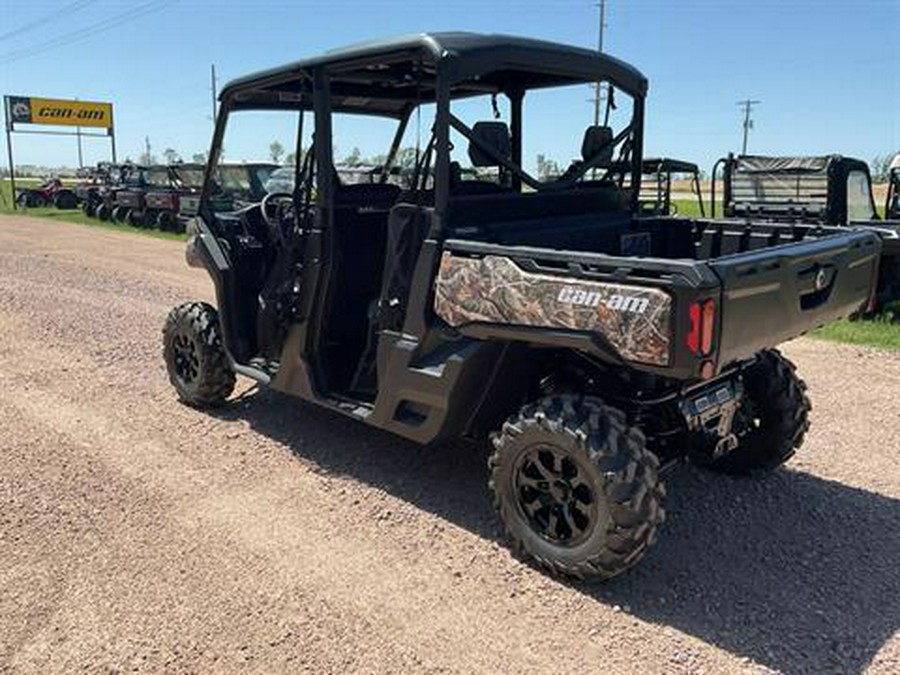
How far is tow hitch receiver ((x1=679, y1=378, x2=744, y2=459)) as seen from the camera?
3639mm

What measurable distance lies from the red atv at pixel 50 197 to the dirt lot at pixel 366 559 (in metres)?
29.9

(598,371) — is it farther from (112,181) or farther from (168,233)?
(112,181)

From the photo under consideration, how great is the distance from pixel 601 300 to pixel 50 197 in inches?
1373

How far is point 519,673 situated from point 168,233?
66.1 feet

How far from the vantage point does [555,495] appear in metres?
3.45

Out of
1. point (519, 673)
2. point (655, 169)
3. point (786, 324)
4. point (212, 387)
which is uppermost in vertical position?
point (655, 169)

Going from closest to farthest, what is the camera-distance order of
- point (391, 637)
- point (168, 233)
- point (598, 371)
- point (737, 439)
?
1. point (391, 637)
2. point (598, 371)
3. point (737, 439)
4. point (168, 233)

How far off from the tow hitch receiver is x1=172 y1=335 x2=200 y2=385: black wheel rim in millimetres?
3317

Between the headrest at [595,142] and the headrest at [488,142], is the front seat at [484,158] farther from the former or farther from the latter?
the headrest at [595,142]

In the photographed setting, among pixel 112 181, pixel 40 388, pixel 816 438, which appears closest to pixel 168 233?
pixel 112 181

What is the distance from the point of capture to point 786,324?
3.31 m

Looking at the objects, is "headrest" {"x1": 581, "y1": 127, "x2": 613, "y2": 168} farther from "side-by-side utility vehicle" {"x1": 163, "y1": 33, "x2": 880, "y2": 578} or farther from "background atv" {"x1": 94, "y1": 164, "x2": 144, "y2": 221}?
"background atv" {"x1": 94, "y1": 164, "x2": 144, "y2": 221}

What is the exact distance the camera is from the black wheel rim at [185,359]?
557 centimetres

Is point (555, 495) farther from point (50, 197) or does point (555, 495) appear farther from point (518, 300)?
point (50, 197)
